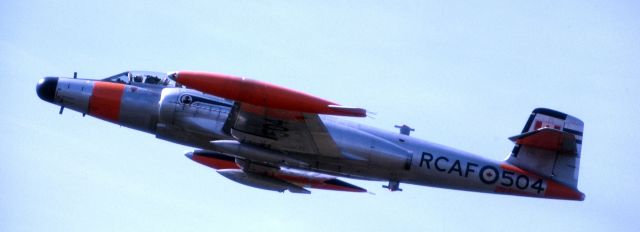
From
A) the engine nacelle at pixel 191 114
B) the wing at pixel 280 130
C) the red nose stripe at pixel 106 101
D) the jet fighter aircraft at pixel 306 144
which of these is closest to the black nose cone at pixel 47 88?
the jet fighter aircraft at pixel 306 144

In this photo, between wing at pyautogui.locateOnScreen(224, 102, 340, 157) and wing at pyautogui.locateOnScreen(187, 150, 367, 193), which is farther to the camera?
wing at pyautogui.locateOnScreen(187, 150, 367, 193)

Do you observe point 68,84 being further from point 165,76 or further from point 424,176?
point 424,176

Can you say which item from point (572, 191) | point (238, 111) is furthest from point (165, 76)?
point (572, 191)

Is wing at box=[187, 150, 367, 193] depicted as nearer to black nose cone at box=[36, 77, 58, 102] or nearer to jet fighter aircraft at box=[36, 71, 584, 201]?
jet fighter aircraft at box=[36, 71, 584, 201]

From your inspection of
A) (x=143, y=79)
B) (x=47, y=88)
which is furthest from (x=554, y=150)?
(x=47, y=88)

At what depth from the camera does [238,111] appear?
1820 cm

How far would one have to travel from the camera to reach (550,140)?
1952 cm

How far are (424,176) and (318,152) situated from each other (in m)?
2.58

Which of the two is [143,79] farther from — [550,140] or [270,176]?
[550,140]

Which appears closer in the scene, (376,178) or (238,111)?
(238,111)

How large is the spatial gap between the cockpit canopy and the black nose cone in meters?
1.21

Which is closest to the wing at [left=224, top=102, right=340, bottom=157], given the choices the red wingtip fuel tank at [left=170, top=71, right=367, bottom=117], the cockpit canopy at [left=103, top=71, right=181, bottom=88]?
the red wingtip fuel tank at [left=170, top=71, right=367, bottom=117]

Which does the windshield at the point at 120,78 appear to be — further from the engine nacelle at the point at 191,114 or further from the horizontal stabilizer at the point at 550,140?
the horizontal stabilizer at the point at 550,140

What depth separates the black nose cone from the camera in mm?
20000
